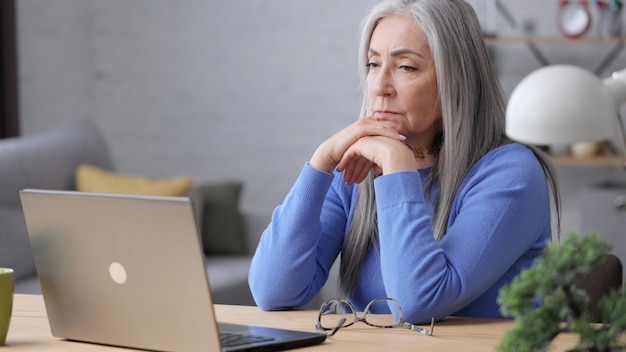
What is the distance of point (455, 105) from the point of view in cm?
198

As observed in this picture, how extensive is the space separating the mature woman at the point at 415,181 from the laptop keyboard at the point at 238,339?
12.6 inches

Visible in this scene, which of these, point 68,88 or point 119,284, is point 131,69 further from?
point 119,284

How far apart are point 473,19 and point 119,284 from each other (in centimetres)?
92

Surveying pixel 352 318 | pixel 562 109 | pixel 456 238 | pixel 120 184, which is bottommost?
pixel 120 184

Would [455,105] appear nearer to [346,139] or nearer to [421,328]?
[346,139]

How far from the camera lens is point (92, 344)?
158 cm

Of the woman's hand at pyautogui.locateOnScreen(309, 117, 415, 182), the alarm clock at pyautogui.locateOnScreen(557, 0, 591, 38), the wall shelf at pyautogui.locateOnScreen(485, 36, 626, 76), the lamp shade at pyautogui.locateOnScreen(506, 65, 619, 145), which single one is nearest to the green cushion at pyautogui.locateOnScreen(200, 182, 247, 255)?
the wall shelf at pyautogui.locateOnScreen(485, 36, 626, 76)

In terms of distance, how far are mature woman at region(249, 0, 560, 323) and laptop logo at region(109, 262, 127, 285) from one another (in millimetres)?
494

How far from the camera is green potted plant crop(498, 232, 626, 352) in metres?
1.05

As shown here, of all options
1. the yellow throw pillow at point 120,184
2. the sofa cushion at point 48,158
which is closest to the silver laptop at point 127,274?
the sofa cushion at point 48,158

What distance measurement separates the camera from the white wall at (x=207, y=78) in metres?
5.01

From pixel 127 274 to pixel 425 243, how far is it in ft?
1.82

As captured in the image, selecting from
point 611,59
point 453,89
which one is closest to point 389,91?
point 453,89

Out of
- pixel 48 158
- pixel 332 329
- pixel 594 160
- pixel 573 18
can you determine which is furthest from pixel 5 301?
pixel 573 18
